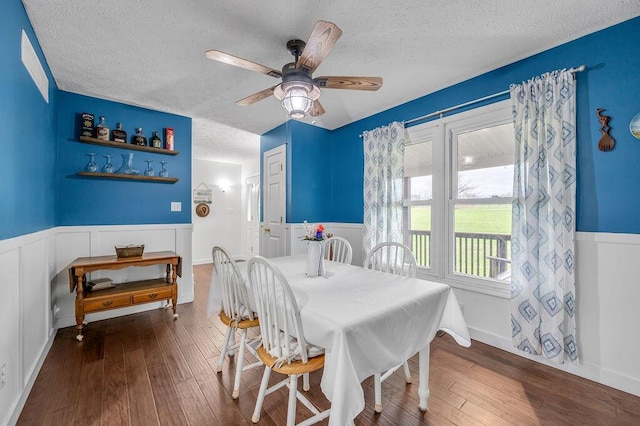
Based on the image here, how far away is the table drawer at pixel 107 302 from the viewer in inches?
108

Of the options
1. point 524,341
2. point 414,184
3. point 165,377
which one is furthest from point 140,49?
point 524,341

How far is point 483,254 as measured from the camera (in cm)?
282

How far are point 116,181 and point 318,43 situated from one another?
302 cm

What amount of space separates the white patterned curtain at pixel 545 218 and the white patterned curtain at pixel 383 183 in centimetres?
115

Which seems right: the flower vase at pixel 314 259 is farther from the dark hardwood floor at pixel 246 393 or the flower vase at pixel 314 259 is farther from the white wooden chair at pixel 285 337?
the dark hardwood floor at pixel 246 393

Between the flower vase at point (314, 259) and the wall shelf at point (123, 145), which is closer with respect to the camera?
the flower vase at point (314, 259)

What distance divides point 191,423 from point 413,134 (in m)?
3.23

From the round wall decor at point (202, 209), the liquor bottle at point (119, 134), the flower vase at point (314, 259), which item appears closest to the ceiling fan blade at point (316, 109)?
the flower vase at point (314, 259)

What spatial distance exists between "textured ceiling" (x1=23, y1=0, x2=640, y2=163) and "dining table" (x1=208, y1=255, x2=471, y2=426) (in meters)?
1.77

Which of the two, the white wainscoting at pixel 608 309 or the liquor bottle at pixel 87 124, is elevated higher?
the liquor bottle at pixel 87 124

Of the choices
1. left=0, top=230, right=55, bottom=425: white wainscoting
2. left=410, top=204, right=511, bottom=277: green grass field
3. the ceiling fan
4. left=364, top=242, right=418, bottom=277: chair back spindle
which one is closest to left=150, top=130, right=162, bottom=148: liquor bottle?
left=0, top=230, right=55, bottom=425: white wainscoting

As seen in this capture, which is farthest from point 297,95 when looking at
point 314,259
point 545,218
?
point 545,218

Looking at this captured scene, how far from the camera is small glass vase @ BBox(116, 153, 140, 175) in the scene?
328 centimetres

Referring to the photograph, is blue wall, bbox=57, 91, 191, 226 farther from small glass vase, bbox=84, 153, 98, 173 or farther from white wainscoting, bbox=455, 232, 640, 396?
white wainscoting, bbox=455, 232, 640, 396
